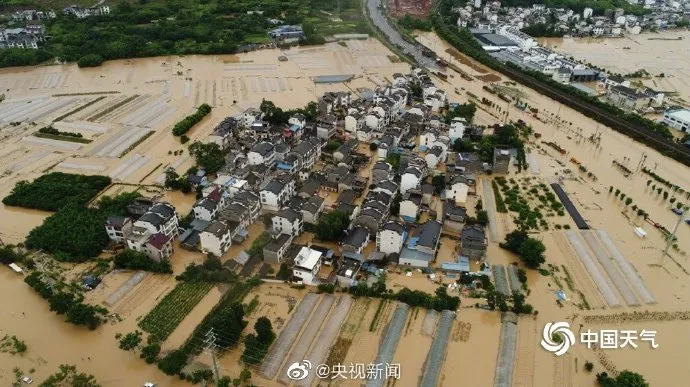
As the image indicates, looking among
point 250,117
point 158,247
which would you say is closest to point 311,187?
point 158,247

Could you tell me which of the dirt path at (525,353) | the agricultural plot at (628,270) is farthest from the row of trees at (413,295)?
the agricultural plot at (628,270)

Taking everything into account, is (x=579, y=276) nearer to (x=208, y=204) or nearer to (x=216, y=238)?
(x=216, y=238)

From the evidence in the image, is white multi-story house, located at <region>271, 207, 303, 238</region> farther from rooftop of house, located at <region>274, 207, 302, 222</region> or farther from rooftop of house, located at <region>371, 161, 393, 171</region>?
rooftop of house, located at <region>371, 161, 393, 171</region>

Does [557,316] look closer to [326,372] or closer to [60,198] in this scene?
[326,372]

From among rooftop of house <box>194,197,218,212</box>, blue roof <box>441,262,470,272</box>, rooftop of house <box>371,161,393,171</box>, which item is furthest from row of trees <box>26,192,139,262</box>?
blue roof <box>441,262,470,272</box>

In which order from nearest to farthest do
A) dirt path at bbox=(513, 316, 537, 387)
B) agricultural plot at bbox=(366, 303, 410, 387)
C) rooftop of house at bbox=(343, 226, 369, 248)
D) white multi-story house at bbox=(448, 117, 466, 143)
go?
agricultural plot at bbox=(366, 303, 410, 387) → dirt path at bbox=(513, 316, 537, 387) → rooftop of house at bbox=(343, 226, 369, 248) → white multi-story house at bbox=(448, 117, 466, 143)

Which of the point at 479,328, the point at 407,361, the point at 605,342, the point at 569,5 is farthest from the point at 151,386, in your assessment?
the point at 569,5
